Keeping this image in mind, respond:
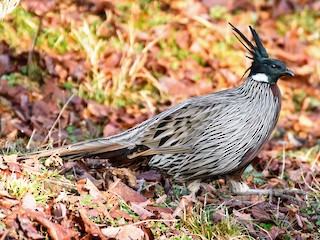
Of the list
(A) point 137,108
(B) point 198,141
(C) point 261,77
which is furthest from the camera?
(A) point 137,108

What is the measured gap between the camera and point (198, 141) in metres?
6.07

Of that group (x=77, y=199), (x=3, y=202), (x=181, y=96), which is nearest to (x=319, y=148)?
(x=181, y=96)

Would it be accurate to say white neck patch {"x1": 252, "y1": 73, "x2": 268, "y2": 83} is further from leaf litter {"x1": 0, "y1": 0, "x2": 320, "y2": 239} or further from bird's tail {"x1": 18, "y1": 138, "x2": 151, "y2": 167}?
bird's tail {"x1": 18, "y1": 138, "x2": 151, "y2": 167}

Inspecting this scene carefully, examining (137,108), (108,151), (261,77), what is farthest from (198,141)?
(137,108)

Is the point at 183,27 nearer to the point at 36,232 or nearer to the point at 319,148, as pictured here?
the point at 319,148

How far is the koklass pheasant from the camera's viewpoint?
19.8 feet

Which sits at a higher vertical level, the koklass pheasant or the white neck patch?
the white neck patch

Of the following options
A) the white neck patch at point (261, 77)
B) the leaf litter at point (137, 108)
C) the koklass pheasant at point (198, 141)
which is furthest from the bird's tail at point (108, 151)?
the white neck patch at point (261, 77)

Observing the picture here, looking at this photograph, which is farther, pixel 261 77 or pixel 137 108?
pixel 137 108

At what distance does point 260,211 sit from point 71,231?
1.76 metres

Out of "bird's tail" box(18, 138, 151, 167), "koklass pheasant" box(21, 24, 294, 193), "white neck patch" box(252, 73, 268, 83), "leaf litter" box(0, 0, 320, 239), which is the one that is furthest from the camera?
"white neck patch" box(252, 73, 268, 83)

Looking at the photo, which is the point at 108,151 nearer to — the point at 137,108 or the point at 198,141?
the point at 198,141

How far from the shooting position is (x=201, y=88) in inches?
368

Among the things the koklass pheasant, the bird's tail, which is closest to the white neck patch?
the koklass pheasant
